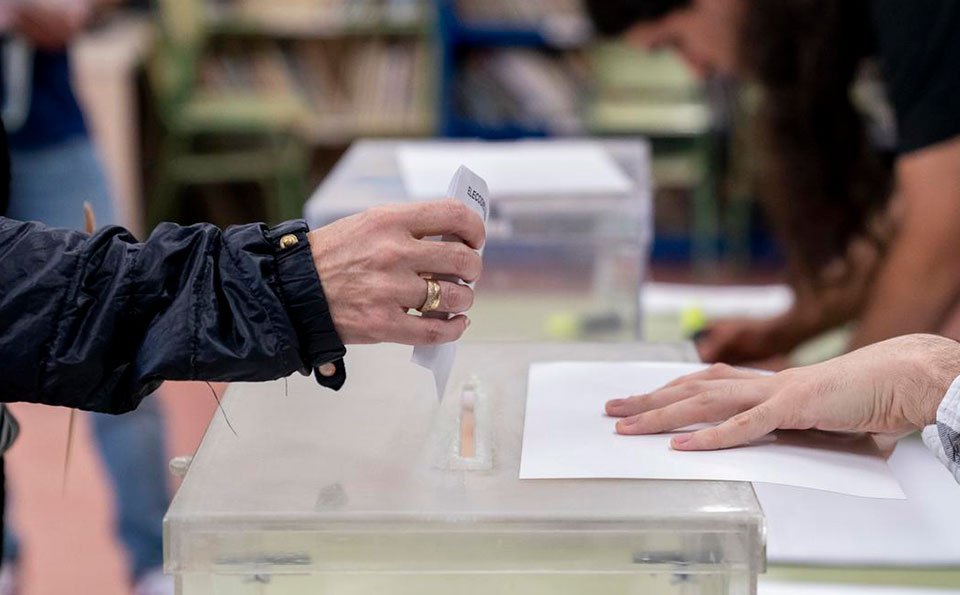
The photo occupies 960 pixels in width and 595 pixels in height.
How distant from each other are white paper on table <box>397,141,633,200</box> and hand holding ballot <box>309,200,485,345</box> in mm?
623

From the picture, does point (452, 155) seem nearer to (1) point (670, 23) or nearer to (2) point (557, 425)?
(1) point (670, 23)

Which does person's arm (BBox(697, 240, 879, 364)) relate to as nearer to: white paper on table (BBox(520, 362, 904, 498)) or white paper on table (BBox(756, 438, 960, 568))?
white paper on table (BBox(756, 438, 960, 568))

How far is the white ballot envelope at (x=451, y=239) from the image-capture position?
3.22 feet

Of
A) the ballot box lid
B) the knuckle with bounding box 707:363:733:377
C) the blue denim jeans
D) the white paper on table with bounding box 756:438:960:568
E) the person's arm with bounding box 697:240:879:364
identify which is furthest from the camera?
→ the blue denim jeans

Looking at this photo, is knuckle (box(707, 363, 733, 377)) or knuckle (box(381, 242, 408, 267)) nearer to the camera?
knuckle (box(381, 242, 408, 267))

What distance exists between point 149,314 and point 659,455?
0.41m

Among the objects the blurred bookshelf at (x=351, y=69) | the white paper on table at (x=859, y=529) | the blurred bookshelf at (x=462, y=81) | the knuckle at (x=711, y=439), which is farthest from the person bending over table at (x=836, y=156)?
the blurred bookshelf at (x=351, y=69)

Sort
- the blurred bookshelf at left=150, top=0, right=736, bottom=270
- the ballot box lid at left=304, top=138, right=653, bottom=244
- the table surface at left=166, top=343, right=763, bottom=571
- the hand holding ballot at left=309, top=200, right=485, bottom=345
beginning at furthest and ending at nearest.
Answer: the blurred bookshelf at left=150, top=0, right=736, bottom=270
the ballot box lid at left=304, top=138, right=653, bottom=244
the hand holding ballot at left=309, top=200, right=485, bottom=345
the table surface at left=166, top=343, right=763, bottom=571

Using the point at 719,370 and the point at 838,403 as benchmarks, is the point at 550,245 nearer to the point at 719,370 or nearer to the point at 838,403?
the point at 719,370

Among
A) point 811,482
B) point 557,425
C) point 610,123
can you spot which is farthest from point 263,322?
point 610,123

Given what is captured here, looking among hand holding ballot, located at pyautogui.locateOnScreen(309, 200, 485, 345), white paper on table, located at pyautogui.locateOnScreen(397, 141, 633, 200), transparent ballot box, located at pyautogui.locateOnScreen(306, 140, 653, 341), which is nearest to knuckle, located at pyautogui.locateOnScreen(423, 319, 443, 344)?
hand holding ballot, located at pyautogui.locateOnScreen(309, 200, 485, 345)

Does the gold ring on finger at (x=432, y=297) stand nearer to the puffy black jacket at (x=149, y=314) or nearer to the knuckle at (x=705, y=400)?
the puffy black jacket at (x=149, y=314)

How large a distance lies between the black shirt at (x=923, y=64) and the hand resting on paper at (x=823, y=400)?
73 centimetres

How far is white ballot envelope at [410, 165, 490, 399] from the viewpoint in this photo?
0.98 meters
